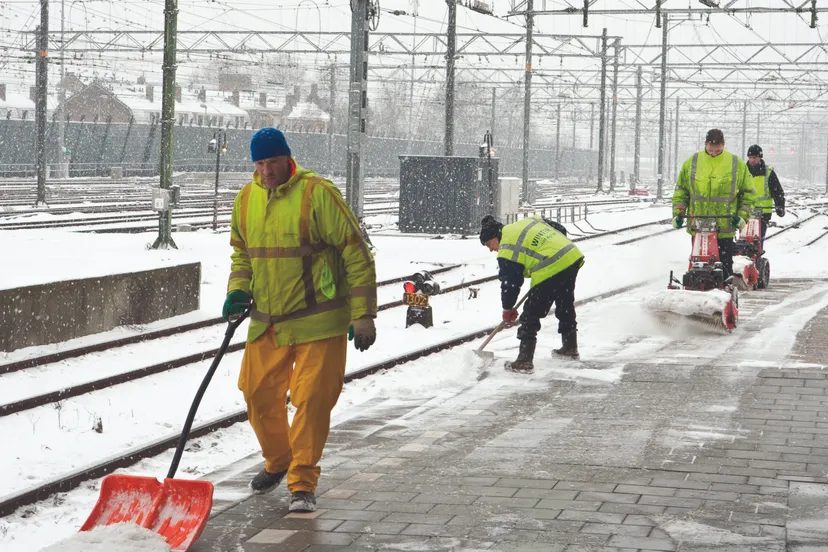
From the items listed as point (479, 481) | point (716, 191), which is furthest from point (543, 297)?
point (479, 481)

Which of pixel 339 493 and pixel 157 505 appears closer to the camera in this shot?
pixel 157 505

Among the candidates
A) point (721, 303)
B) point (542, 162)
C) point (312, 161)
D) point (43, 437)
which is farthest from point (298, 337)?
point (542, 162)

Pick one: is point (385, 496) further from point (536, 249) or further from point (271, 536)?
point (536, 249)

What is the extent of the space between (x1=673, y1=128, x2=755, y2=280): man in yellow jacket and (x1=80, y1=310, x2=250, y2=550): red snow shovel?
27.3ft

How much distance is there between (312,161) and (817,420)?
67119 mm

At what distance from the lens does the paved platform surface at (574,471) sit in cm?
545

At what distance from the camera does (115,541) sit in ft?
17.2

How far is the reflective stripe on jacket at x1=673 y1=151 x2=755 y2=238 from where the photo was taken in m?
12.9

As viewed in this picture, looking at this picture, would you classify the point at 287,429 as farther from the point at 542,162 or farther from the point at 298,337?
the point at 542,162

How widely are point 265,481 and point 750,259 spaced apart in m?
11.7

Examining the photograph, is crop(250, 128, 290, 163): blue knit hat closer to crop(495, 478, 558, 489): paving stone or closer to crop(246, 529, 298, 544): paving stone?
crop(246, 529, 298, 544): paving stone

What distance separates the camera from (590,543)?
5293 millimetres

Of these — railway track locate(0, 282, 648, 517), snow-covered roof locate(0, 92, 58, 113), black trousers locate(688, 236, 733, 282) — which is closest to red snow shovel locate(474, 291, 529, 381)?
railway track locate(0, 282, 648, 517)

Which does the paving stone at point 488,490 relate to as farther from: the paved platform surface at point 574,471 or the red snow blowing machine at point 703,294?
the red snow blowing machine at point 703,294
